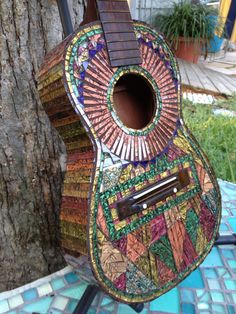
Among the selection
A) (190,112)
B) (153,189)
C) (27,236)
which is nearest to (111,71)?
(153,189)

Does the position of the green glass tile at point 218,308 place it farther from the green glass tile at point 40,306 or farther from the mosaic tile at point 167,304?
the green glass tile at point 40,306

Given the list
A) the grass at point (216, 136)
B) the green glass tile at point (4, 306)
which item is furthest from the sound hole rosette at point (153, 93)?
the grass at point (216, 136)

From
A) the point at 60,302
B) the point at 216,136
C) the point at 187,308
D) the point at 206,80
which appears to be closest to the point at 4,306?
the point at 60,302

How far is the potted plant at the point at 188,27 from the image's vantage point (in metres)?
3.99

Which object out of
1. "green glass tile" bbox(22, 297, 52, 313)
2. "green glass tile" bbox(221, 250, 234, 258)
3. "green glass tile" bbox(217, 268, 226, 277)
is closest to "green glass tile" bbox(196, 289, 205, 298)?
"green glass tile" bbox(217, 268, 226, 277)

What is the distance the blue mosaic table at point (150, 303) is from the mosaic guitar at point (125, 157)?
0.21 m

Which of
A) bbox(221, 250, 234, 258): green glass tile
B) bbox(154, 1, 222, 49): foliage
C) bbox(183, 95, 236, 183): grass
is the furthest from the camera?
bbox(154, 1, 222, 49): foliage

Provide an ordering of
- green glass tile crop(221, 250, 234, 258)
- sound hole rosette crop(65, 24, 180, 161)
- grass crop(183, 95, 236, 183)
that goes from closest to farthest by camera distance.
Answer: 1. sound hole rosette crop(65, 24, 180, 161)
2. green glass tile crop(221, 250, 234, 258)
3. grass crop(183, 95, 236, 183)

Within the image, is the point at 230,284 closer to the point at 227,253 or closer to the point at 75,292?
the point at 227,253

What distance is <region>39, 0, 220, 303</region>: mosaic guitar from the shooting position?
817 millimetres

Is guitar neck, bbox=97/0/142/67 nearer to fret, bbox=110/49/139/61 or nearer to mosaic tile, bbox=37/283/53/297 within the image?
fret, bbox=110/49/139/61

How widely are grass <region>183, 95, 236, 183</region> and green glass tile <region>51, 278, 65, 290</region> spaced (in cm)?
106

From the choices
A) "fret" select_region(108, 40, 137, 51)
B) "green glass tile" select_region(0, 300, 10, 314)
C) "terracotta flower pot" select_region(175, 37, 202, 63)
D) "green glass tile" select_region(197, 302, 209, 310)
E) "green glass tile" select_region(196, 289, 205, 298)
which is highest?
"terracotta flower pot" select_region(175, 37, 202, 63)

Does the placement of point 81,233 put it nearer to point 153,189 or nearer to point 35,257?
point 153,189
